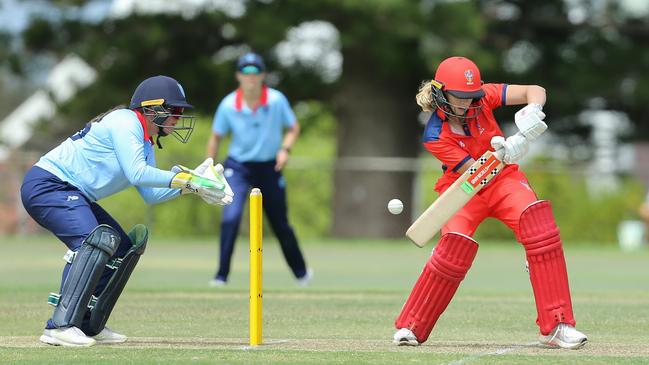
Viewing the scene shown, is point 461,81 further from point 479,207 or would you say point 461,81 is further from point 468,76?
point 479,207

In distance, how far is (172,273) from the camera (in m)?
15.1

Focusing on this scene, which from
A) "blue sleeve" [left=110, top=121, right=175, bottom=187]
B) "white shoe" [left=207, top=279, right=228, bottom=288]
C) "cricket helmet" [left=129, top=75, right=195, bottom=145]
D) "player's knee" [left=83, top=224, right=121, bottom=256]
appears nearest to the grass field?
"white shoe" [left=207, top=279, right=228, bottom=288]

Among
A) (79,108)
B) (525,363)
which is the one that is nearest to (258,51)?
(79,108)

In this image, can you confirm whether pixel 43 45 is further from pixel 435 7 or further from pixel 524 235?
pixel 524 235

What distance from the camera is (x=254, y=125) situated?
12844 millimetres

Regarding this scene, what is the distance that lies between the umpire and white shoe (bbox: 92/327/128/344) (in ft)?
14.7

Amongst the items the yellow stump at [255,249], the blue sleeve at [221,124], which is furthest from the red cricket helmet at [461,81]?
the blue sleeve at [221,124]

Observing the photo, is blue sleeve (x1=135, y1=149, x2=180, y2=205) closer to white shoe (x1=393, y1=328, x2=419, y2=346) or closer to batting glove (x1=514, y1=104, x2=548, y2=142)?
white shoe (x1=393, y1=328, x2=419, y2=346)

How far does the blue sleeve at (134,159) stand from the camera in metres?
7.54

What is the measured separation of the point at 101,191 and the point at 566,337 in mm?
2798

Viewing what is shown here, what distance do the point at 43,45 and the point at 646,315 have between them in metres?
16.2

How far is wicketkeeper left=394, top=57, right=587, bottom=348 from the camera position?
24.9 ft

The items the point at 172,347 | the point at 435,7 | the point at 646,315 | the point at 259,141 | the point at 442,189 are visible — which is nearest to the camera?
the point at 172,347

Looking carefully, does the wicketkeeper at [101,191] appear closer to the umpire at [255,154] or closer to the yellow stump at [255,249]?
the yellow stump at [255,249]
